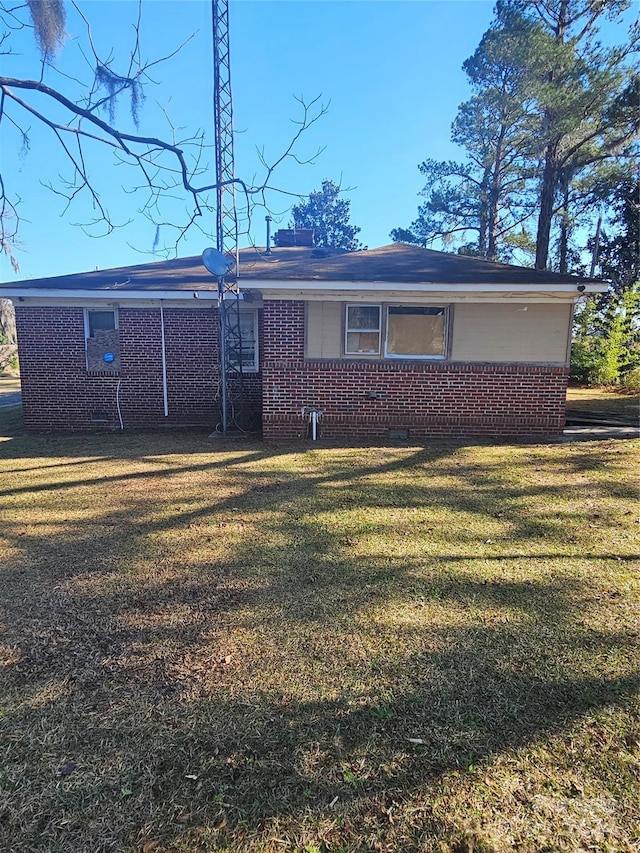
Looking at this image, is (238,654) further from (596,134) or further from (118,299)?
(596,134)

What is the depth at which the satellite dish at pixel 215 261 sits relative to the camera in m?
8.35

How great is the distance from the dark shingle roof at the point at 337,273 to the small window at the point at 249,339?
0.91 m

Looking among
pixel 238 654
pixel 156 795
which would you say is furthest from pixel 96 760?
pixel 238 654

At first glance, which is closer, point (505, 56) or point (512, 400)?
point (512, 400)

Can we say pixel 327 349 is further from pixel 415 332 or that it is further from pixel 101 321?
pixel 101 321

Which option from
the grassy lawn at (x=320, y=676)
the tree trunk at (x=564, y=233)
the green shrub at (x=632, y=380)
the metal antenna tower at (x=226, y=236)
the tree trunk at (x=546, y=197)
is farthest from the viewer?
the tree trunk at (x=564, y=233)

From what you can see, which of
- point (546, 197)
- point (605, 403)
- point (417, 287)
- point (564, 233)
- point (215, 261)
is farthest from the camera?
point (564, 233)

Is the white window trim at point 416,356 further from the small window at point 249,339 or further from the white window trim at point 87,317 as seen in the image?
the white window trim at point 87,317

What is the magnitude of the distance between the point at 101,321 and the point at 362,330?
5.65m

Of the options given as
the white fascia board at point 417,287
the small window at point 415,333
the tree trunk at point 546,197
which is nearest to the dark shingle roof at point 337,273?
the white fascia board at point 417,287

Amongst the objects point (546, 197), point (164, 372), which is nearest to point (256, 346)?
point (164, 372)

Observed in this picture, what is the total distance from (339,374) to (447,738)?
6871 mm

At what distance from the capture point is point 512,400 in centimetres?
855

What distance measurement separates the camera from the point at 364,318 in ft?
28.0
